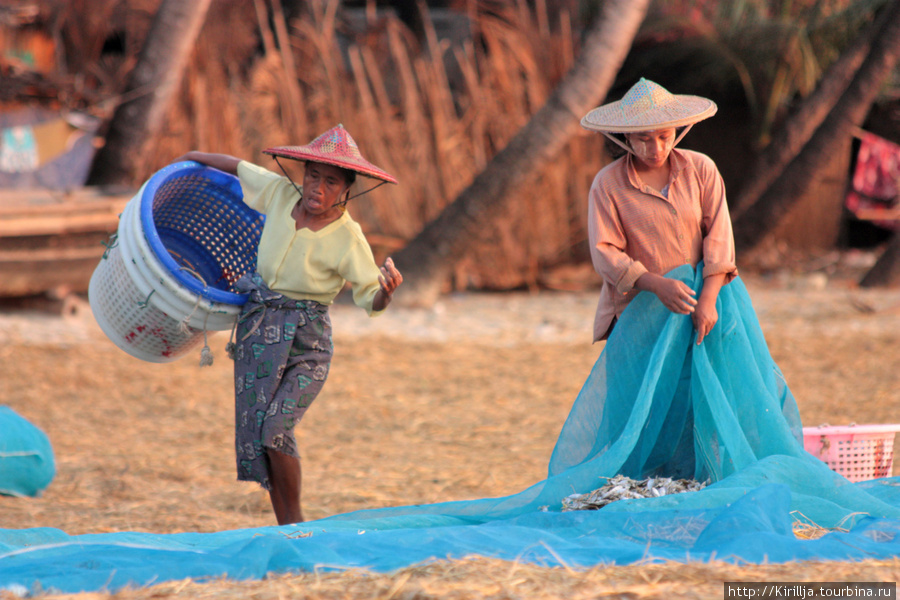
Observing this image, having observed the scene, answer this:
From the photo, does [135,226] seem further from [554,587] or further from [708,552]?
[708,552]

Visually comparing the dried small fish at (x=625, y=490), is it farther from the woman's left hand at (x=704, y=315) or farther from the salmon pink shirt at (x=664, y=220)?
the salmon pink shirt at (x=664, y=220)

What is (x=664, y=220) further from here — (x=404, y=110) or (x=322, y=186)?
(x=404, y=110)

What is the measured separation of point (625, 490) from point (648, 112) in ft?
4.34

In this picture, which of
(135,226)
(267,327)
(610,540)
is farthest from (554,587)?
(135,226)

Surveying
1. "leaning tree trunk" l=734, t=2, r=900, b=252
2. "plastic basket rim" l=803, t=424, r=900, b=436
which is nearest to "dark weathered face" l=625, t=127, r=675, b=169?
"plastic basket rim" l=803, t=424, r=900, b=436

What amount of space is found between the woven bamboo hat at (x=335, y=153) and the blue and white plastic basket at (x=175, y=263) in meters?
0.56

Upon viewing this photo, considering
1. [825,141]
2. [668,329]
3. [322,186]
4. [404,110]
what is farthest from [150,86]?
[825,141]

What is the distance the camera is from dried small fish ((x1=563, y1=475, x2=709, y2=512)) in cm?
313

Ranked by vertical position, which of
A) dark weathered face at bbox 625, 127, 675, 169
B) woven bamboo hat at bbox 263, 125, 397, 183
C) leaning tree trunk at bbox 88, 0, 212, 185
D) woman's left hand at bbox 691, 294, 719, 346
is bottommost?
leaning tree trunk at bbox 88, 0, 212, 185

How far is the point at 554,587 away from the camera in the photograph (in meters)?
2.38

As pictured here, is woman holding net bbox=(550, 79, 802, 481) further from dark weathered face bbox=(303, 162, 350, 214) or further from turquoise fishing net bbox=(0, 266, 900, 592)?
dark weathered face bbox=(303, 162, 350, 214)

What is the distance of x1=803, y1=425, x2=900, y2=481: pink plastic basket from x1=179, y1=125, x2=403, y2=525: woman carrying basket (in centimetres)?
177

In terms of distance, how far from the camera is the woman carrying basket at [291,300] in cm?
345

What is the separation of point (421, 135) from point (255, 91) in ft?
6.03
